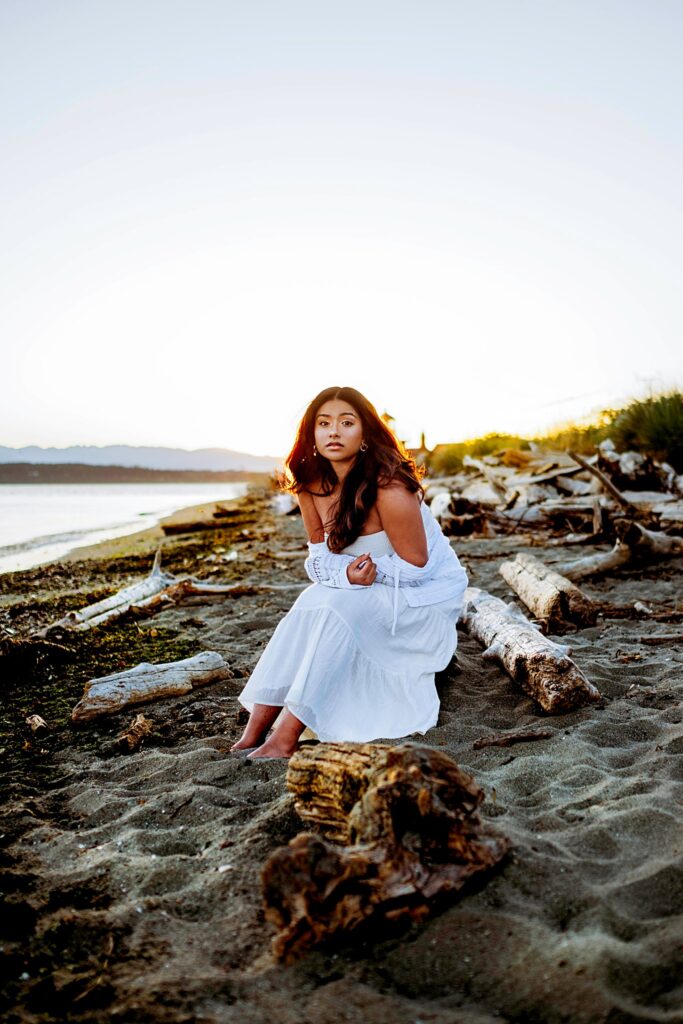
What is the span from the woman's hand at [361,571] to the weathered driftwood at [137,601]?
380 cm

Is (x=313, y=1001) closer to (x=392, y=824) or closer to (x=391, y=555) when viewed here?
(x=392, y=824)

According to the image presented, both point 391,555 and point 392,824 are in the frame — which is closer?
point 392,824

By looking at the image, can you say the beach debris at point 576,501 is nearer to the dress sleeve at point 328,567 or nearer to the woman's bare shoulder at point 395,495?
the woman's bare shoulder at point 395,495

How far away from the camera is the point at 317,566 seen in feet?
Result: 13.1

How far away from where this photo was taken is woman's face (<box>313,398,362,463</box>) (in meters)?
3.89

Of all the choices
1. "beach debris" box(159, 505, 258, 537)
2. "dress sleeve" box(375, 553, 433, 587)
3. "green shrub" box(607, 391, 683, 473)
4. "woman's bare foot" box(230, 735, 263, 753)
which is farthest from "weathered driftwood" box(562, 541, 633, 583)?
"beach debris" box(159, 505, 258, 537)

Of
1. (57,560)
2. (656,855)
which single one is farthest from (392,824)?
(57,560)

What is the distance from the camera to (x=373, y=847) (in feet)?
6.73

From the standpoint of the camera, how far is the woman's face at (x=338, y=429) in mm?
3891

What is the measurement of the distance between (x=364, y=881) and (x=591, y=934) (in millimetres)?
671

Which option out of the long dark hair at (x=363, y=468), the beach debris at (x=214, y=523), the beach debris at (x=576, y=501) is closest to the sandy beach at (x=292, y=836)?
the long dark hair at (x=363, y=468)

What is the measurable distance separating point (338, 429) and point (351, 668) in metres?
1.38

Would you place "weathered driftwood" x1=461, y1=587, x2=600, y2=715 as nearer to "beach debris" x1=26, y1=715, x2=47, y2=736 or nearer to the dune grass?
"beach debris" x1=26, y1=715, x2=47, y2=736

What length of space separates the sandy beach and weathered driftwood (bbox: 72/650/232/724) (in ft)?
0.31
